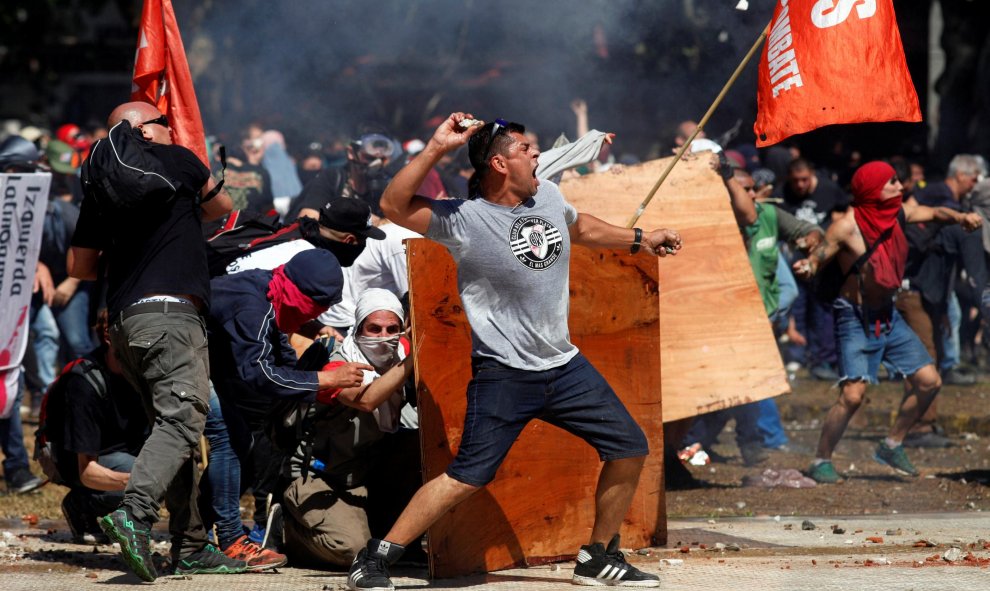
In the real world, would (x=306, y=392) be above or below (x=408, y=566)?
above

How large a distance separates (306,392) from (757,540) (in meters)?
2.20

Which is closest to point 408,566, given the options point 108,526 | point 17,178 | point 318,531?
point 318,531

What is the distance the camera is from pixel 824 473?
7.90 metres

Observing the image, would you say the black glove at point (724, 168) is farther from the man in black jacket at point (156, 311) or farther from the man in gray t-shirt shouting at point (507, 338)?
the man in black jacket at point (156, 311)

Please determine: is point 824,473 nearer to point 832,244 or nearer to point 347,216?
point 832,244

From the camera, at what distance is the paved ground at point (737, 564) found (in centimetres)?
504

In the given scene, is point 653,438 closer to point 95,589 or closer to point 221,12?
point 95,589

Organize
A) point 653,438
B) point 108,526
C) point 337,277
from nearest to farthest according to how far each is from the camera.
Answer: point 108,526 < point 337,277 < point 653,438

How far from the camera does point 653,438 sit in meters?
5.77

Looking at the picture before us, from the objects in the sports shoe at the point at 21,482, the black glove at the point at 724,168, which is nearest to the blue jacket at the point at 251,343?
the sports shoe at the point at 21,482

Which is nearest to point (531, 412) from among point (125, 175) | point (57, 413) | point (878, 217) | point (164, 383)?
point (164, 383)

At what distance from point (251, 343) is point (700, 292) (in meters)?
2.83

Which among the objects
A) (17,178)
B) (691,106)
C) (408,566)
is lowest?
(408,566)

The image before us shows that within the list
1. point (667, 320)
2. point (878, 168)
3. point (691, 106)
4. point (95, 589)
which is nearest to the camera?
point (95, 589)
